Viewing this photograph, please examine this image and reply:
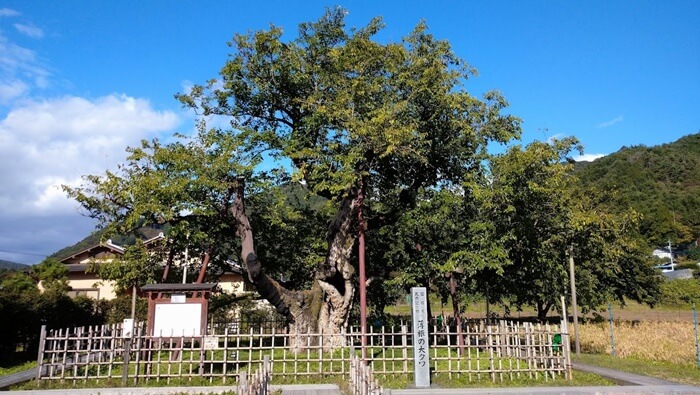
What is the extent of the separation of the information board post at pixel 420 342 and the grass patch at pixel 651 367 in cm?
687

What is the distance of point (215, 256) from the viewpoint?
20.1 metres

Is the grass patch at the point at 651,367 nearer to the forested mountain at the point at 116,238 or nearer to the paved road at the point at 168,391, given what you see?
the paved road at the point at 168,391

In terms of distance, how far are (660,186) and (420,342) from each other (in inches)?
3699

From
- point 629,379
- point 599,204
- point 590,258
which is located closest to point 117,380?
point 629,379

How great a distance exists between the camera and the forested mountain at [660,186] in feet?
258

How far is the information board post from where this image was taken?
38.6 feet

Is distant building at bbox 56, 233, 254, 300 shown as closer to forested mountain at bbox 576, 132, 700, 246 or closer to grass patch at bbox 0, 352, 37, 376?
grass patch at bbox 0, 352, 37, 376

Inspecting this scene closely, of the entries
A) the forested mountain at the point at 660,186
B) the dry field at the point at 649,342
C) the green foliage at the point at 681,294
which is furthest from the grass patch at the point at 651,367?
the forested mountain at the point at 660,186

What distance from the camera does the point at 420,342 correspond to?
1188 cm

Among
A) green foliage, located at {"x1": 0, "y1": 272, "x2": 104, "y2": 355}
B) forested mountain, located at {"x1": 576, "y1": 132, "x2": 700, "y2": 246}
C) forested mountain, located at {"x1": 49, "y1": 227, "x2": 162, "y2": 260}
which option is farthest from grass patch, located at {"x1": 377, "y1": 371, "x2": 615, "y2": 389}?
forested mountain, located at {"x1": 576, "y1": 132, "x2": 700, "y2": 246}

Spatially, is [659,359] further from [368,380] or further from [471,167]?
[368,380]

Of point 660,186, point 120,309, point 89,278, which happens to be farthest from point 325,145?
point 660,186

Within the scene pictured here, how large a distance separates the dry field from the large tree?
9.47 meters

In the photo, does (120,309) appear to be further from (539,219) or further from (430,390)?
(539,219)
